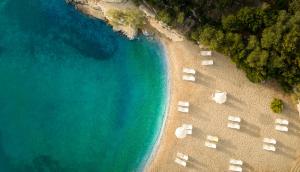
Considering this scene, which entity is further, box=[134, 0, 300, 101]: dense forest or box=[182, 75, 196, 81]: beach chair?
box=[182, 75, 196, 81]: beach chair

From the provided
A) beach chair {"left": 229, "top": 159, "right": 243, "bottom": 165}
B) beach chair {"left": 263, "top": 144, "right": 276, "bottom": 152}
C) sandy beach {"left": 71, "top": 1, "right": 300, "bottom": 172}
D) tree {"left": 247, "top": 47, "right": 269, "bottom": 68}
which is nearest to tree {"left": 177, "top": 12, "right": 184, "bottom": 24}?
sandy beach {"left": 71, "top": 1, "right": 300, "bottom": 172}

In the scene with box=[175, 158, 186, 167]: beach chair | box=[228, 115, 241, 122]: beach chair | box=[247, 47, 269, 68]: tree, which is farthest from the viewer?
box=[175, 158, 186, 167]: beach chair

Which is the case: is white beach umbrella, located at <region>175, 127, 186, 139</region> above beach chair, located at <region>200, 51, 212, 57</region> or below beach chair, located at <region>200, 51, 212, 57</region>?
below

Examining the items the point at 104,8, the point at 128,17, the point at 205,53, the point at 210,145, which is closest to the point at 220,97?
the point at 205,53

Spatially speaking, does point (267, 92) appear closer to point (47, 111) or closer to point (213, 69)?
point (213, 69)

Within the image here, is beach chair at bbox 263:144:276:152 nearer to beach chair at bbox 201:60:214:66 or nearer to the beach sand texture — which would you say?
the beach sand texture

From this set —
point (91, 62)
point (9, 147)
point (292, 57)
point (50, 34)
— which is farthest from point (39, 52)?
point (292, 57)

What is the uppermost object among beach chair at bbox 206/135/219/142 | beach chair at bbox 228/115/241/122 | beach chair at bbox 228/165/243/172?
beach chair at bbox 228/115/241/122

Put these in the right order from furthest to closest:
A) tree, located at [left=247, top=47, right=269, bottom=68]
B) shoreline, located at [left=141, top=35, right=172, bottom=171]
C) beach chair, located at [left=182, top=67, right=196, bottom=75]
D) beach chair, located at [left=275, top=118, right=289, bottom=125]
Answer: shoreline, located at [left=141, top=35, right=172, bottom=171] → beach chair, located at [left=182, top=67, right=196, bottom=75] → beach chair, located at [left=275, top=118, right=289, bottom=125] → tree, located at [left=247, top=47, right=269, bottom=68]
